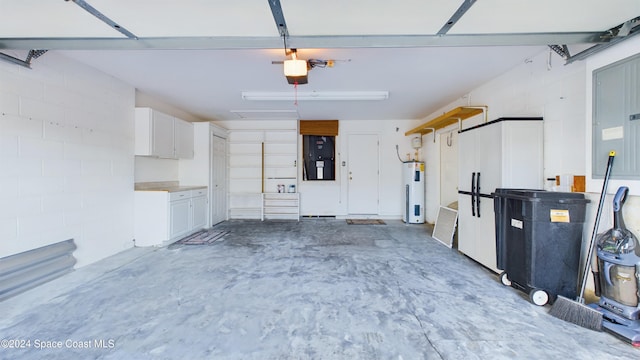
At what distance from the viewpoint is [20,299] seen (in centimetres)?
230

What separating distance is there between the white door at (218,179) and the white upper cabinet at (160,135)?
588 millimetres

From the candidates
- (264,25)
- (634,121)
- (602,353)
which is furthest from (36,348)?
(634,121)

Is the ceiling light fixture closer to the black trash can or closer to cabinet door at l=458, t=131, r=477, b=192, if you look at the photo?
cabinet door at l=458, t=131, r=477, b=192

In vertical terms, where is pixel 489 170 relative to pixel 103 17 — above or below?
below

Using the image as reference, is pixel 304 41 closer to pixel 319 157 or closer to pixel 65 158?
pixel 65 158

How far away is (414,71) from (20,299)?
4748mm

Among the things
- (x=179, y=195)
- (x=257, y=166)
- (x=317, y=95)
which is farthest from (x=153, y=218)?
(x=317, y=95)

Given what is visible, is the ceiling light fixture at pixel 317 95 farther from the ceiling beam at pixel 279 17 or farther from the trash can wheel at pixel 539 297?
the trash can wheel at pixel 539 297

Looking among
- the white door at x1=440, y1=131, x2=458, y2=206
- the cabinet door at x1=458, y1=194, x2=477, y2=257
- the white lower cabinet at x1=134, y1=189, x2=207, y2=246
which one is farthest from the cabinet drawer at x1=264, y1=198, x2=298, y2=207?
the cabinet door at x1=458, y1=194, x2=477, y2=257

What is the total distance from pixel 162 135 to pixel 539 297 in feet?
17.6

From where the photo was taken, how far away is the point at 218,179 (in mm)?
5855

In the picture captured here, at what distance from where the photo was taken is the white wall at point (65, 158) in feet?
7.99

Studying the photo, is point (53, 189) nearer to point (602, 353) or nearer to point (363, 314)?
point (363, 314)

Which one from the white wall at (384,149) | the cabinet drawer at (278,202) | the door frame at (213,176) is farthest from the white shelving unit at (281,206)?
the door frame at (213,176)
